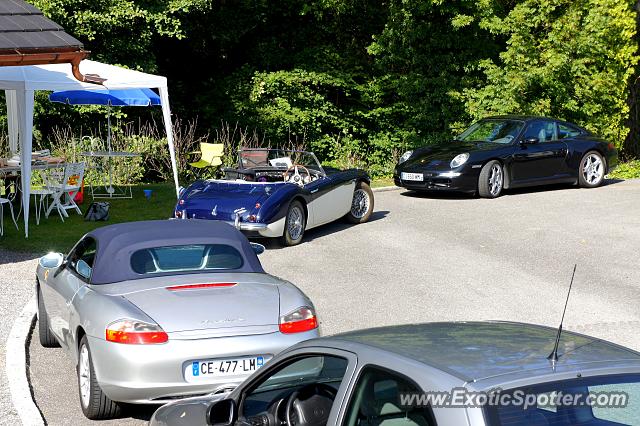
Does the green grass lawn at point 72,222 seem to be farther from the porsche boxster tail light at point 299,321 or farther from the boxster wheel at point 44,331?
the porsche boxster tail light at point 299,321

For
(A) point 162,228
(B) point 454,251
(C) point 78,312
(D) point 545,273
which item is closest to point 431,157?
(B) point 454,251

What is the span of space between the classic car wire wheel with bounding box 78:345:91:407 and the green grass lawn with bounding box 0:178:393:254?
6882mm

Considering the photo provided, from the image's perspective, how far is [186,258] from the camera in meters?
8.02

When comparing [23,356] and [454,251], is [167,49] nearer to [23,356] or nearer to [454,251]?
[454,251]

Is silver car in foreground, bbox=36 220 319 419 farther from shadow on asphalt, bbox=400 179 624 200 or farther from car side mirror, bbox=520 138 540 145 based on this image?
car side mirror, bbox=520 138 540 145

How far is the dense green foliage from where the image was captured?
24906mm

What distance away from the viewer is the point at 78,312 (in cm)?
729

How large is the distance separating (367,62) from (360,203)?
47.8 feet

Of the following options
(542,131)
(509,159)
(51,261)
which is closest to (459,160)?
(509,159)

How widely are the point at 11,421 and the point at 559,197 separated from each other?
44.9 ft

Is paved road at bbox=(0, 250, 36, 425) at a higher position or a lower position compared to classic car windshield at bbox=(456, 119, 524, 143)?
lower

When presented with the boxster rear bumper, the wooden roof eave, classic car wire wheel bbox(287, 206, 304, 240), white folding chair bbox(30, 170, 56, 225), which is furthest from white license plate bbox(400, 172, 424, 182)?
the boxster rear bumper

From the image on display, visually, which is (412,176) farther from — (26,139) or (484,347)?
(484,347)

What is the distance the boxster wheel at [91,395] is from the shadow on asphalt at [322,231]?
7.07 metres
